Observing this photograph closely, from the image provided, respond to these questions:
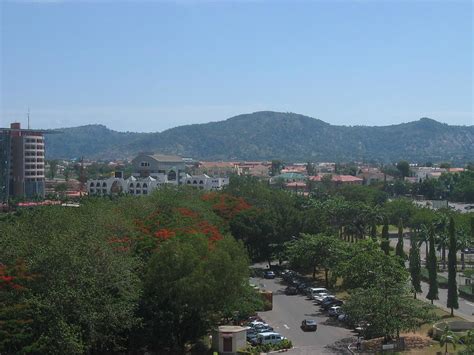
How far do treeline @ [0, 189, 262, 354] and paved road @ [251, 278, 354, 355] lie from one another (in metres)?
2.45

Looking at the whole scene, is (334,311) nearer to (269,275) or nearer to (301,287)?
(301,287)

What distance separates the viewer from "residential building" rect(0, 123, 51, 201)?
10188cm

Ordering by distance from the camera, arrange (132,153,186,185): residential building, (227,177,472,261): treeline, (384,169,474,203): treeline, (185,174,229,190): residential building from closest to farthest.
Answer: (227,177,472,261): treeline
(384,169,474,203): treeline
(132,153,186,185): residential building
(185,174,229,190): residential building

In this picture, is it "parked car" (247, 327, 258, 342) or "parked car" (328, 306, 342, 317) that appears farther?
"parked car" (328, 306, 342, 317)

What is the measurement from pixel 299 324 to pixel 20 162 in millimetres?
82070

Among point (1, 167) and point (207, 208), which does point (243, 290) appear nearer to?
point (207, 208)

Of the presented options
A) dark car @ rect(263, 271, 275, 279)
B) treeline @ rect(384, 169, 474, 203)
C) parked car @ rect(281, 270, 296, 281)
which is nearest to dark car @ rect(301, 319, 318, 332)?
parked car @ rect(281, 270, 296, 281)

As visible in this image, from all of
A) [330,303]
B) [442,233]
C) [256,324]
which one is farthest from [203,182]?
[256,324]

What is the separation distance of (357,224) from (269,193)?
12843 mm

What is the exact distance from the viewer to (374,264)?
33.3m

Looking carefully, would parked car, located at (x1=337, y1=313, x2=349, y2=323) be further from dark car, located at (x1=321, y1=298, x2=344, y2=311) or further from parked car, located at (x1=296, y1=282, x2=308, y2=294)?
parked car, located at (x1=296, y1=282, x2=308, y2=294)

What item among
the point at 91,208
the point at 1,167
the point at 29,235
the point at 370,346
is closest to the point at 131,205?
the point at 91,208

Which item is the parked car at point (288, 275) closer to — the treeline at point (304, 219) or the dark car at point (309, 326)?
the treeline at point (304, 219)

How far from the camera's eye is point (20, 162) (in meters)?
104
